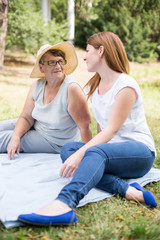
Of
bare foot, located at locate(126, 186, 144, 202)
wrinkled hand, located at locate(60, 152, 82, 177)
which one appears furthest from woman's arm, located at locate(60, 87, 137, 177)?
bare foot, located at locate(126, 186, 144, 202)

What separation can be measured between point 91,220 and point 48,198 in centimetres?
41

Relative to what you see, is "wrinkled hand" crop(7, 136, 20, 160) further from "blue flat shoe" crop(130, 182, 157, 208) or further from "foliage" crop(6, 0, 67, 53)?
"foliage" crop(6, 0, 67, 53)

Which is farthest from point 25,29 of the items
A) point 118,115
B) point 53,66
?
point 118,115

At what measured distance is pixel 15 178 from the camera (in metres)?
2.86

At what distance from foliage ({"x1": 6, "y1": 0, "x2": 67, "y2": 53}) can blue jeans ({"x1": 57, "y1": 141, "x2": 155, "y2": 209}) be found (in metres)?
10.3

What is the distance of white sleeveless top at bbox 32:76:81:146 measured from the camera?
3.40 meters

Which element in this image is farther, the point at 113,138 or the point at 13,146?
the point at 13,146

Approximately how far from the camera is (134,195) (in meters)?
2.51

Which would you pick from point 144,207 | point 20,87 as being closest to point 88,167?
point 144,207

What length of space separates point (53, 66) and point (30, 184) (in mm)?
1229

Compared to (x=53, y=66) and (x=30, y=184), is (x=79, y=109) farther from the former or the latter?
(x=30, y=184)

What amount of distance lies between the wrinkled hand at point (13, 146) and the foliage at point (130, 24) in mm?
13713

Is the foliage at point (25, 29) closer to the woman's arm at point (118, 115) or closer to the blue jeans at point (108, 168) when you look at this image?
the blue jeans at point (108, 168)

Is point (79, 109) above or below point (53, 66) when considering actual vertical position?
below
